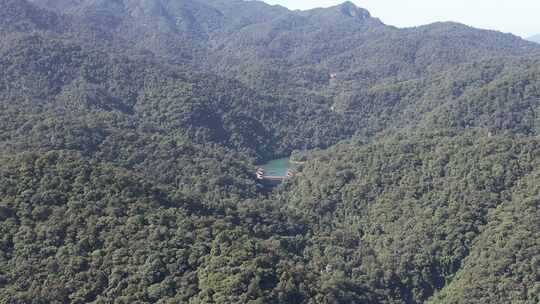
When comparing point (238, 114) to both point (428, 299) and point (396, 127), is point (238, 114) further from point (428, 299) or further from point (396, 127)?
point (428, 299)

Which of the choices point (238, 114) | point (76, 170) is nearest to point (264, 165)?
point (238, 114)

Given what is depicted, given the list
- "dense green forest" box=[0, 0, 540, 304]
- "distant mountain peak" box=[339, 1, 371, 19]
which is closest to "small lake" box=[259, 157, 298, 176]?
"dense green forest" box=[0, 0, 540, 304]

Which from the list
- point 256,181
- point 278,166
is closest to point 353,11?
point 278,166

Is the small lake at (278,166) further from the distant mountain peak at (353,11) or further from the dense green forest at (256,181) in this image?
the distant mountain peak at (353,11)

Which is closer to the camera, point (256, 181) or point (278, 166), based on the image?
point (256, 181)

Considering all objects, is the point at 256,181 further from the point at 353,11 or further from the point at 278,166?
the point at 353,11

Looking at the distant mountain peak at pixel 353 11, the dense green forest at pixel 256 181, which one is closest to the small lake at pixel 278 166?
the dense green forest at pixel 256 181

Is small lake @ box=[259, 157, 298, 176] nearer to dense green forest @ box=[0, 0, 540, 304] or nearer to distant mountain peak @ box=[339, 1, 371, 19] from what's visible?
dense green forest @ box=[0, 0, 540, 304]
